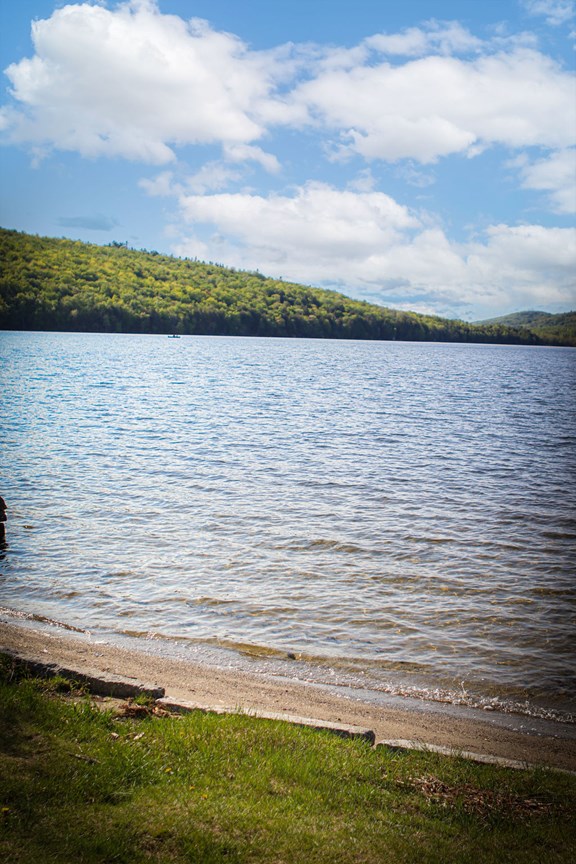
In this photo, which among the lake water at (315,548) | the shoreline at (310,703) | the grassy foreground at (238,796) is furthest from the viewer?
the lake water at (315,548)

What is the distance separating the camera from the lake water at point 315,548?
12453 mm

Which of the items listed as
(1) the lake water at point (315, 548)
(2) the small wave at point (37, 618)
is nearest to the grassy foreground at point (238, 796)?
(1) the lake water at point (315, 548)

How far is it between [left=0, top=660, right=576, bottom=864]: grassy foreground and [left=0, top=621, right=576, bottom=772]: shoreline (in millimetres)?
1099

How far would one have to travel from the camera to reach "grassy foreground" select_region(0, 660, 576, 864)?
531 cm

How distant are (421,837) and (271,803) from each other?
1390 millimetres

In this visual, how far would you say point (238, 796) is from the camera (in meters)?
6.05

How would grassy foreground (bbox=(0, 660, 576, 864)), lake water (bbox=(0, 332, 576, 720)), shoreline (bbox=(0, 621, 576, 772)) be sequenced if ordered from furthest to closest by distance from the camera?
lake water (bbox=(0, 332, 576, 720)) < shoreline (bbox=(0, 621, 576, 772)) < grassy foreground (bbox=(0, 660, 576, 864))

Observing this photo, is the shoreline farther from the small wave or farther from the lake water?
the small wave

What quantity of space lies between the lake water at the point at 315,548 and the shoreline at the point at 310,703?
67 cm

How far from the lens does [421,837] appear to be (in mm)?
5930

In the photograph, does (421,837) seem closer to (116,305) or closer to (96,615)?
(96,615)

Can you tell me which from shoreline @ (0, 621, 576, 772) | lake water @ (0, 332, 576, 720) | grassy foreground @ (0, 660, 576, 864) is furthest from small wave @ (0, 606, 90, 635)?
grassy foreground @ (0, 660, 576, 864)

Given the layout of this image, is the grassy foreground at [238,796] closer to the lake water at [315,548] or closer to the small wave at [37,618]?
the lake water at [315,548]

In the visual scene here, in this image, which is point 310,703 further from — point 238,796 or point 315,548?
point 315,548
